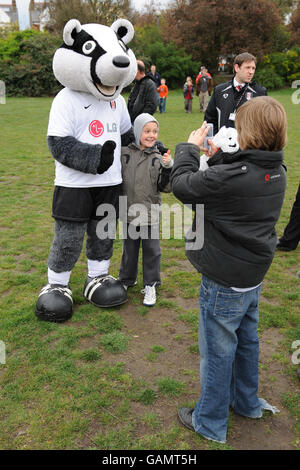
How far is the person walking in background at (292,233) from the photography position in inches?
203

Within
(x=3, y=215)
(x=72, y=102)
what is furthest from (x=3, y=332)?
(x=3, y=215)

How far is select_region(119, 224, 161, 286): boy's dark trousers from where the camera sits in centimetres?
394

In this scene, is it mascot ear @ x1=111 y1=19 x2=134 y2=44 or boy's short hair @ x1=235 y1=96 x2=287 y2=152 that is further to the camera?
mascot ear @ x1=111 y1=19 x2=134 y2=44

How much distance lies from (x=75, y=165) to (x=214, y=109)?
2543 millimetres

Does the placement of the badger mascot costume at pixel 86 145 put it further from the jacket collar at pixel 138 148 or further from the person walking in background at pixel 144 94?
the person walking in background at pixel 144 94

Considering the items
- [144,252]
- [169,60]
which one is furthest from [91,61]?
[169,60]

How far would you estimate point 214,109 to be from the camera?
209 inches

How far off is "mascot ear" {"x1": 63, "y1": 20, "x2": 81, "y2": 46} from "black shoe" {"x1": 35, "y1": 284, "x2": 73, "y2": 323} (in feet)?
6.77

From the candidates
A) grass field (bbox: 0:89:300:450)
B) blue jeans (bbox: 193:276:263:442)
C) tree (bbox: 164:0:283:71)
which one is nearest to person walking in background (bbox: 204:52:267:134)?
grass field (bbox: 0:89:300:450)

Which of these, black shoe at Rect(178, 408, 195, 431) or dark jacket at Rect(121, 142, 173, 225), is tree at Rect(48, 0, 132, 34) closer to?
dark jacket at Rect(121, 142, 173, 225)

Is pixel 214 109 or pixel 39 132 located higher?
pixel 214 109

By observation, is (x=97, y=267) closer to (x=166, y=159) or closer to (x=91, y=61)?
(x=166, y=159)

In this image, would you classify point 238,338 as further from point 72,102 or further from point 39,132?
point 39,132

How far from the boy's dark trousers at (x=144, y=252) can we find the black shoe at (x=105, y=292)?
23 centimetres
